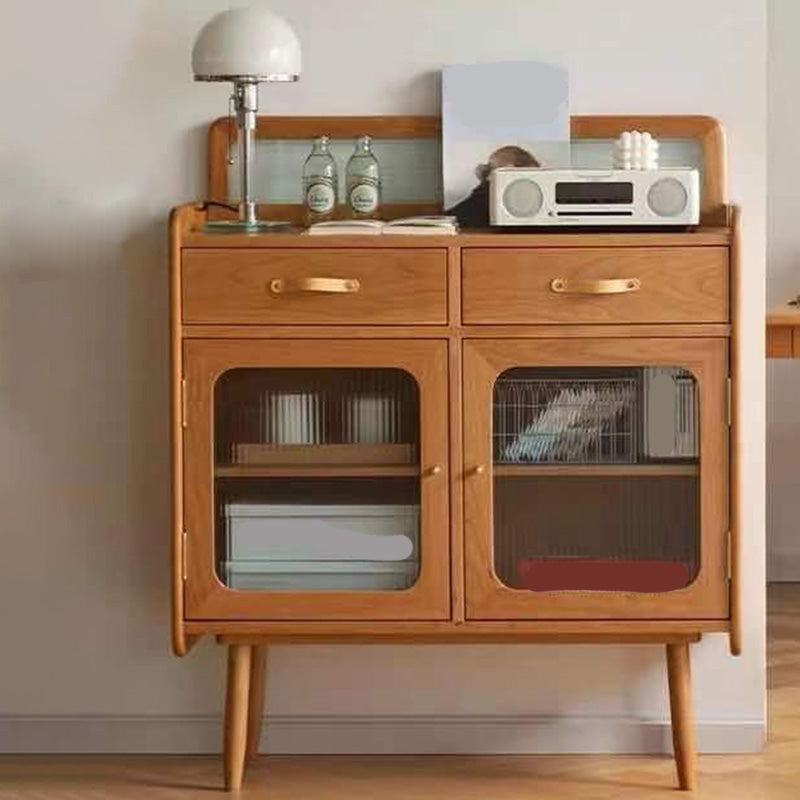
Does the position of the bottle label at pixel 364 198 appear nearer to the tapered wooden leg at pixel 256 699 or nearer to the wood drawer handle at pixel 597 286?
the wood drawer handle at pixel 597 286

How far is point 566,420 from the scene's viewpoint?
3350 mm

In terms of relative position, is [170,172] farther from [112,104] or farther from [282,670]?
[282,670]

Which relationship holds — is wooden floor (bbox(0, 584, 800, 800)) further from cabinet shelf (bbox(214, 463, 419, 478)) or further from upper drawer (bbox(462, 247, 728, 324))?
upper drawer (bbox(462, 247, 728, 324))

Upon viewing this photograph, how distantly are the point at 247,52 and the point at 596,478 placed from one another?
938 mm

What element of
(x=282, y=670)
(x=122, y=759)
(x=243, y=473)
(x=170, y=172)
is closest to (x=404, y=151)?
(x=170, y=172)

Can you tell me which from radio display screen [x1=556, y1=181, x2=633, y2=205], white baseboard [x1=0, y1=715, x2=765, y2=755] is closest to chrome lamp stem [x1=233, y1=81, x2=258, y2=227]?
radio display screen [x1=556, y1=181, x2=633, y2=205]

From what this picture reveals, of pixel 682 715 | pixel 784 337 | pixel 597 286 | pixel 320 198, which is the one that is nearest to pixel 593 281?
pixel 597 286

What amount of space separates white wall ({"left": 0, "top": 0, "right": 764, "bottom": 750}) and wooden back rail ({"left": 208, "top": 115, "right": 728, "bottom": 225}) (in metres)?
0.03

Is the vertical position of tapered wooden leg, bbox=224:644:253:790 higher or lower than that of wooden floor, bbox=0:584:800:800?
higher

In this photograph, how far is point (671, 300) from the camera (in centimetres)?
329

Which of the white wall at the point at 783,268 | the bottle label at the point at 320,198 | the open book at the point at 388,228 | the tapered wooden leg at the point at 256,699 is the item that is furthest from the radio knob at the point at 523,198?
the white wall at the point at 783,268

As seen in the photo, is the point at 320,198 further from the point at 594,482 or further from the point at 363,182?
the point at 594,482

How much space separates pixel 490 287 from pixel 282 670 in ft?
2.97

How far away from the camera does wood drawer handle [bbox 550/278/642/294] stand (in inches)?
129
